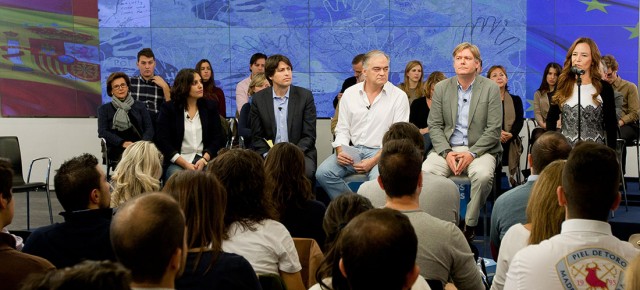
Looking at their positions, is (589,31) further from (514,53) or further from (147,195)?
(147,195)

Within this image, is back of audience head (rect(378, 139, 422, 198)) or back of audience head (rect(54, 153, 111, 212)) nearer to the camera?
back of audience head (rect(378, 139, 422, 198))

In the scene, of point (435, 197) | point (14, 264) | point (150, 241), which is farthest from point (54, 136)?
point (150, 241)

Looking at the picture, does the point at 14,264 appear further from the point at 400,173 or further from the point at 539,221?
the point at 539,221

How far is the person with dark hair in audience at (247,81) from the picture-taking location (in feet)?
27.3

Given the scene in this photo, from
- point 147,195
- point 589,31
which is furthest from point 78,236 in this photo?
point 589,31

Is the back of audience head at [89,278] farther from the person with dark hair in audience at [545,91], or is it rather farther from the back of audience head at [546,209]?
the person with dark hair in audience at [545,91]

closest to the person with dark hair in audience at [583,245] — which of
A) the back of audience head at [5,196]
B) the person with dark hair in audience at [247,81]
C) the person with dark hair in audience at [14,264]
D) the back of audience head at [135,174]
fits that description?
the person with dark hair in audience at [14,264]

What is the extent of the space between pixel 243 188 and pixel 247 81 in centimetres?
524

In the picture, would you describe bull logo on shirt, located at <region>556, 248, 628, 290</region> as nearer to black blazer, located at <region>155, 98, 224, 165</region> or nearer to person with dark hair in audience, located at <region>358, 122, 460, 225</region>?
person with dark hair in audience, located at <region>358, 122, 460, 225</region>

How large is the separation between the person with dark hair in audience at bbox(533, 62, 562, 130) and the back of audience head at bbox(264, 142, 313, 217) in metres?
4.33

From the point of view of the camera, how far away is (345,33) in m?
8.67

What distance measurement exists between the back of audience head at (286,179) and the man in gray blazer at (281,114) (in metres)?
2.56

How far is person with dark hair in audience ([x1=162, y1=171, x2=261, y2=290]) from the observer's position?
251cm

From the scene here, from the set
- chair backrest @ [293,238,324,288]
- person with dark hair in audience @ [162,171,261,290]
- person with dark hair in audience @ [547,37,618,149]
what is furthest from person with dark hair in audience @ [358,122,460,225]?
person with dark hair in audience @ [547,37,618,149]
